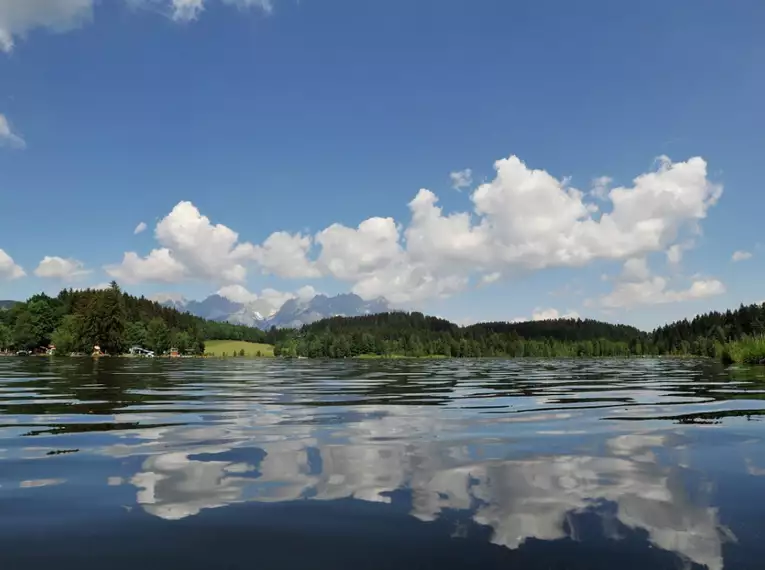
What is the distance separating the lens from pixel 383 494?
28.1ft

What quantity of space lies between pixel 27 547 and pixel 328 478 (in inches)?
180

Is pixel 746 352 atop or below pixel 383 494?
atop

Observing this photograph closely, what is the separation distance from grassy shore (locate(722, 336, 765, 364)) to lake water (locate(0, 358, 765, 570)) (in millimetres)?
53478

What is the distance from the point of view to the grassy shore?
61906 millimetres

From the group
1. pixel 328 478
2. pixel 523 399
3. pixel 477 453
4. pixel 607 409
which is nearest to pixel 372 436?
pixel 477 453

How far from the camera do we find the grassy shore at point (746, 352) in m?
61.9

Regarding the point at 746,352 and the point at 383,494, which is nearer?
the point at 383,494

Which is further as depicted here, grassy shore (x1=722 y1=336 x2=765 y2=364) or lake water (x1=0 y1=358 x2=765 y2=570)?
grassy shore (x1=722 y1=336 x2=765 y2=364)

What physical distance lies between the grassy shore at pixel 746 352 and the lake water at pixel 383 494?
53478 mm

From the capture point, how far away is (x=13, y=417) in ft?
61.1

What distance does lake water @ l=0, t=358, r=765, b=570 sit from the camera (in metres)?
6.07

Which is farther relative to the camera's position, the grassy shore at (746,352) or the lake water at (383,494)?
the grassy shore at (746,352)

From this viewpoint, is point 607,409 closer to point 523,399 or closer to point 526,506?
point 523,399

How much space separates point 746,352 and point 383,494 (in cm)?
7138
